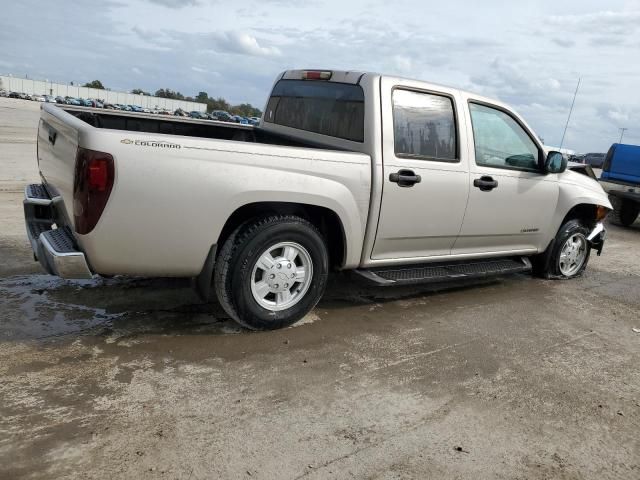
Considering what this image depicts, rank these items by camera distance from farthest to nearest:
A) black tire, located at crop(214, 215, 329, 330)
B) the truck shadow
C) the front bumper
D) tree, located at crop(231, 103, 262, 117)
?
tree, located at crop(231, 103, 262, 117) → the front bumper → the truck shadow → black tire, located at crop(214, 215, 329, 330)

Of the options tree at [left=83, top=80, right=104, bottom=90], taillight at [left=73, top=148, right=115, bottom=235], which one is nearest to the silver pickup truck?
taillight at [left=73, top=148, right=115, bottom=235]

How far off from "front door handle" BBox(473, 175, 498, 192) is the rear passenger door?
0.44 ft

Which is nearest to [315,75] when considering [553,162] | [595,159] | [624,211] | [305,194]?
[305,194]

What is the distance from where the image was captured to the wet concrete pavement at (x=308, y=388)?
8.62ft

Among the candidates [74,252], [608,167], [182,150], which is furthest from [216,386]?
[608,167]

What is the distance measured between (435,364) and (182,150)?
2213 millimetres

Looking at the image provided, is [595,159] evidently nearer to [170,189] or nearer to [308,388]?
[308,388]

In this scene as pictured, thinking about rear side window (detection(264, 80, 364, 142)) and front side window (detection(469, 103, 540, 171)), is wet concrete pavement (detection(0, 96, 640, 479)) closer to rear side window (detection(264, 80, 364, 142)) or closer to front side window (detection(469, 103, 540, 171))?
front side window (detection(469, 103, 540, 171))

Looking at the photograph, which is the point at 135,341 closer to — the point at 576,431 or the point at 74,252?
the point at 74,252

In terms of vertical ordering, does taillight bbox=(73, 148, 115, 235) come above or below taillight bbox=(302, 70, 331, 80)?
below

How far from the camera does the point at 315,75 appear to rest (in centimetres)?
502

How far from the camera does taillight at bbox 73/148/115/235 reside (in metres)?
3.16

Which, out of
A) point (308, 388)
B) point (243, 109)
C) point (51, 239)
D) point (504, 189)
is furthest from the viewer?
point (243, 109)

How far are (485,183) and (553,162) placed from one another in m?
1.05
